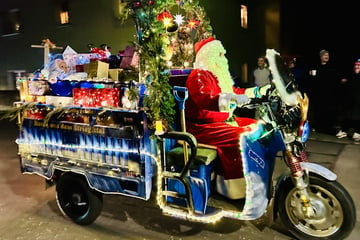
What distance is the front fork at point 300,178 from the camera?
3.24 meters

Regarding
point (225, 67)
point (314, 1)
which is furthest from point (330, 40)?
point (225, 67)

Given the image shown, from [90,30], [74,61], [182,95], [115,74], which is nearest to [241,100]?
[182,95]

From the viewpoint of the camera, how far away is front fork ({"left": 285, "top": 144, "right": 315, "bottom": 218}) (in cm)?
324

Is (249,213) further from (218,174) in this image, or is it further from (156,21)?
(156,21)

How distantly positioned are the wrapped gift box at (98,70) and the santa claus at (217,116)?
88 cm

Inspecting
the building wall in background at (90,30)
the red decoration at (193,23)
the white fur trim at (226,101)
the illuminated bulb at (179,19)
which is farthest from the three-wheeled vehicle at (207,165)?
the building wall in background at (90,30)

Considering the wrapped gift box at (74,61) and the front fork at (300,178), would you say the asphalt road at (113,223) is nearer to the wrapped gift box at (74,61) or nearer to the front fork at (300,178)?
the front fork at (300,178)

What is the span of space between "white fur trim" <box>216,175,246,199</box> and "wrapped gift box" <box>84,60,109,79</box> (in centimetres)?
158

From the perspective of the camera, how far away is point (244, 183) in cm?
352

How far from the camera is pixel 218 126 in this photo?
12.2 ft

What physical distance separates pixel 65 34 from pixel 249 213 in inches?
486

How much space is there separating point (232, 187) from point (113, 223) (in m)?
1.46

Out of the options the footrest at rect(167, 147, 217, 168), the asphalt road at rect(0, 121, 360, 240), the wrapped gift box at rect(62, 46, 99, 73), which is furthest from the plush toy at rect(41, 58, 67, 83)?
the asphalt road at rect(0, 121, 360, 240)

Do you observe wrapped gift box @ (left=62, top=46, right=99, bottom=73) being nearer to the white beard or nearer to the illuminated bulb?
the illuminated bulb
